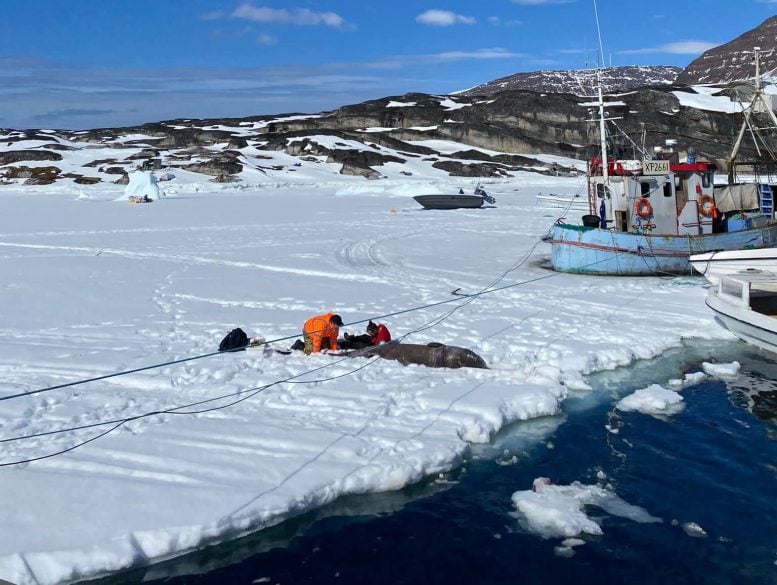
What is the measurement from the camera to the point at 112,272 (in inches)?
761

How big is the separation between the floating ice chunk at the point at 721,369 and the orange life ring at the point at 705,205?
9766 millimetres

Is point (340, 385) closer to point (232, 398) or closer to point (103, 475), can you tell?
point (232, 398)

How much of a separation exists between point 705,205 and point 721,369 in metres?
10.3

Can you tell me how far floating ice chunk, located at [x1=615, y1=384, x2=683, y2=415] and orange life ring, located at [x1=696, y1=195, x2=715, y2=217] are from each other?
37.6ft

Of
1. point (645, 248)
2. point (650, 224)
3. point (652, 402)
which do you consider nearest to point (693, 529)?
point (652, 402)

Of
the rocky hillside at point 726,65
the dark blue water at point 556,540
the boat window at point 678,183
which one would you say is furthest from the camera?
the rocky hillside at point 726,65

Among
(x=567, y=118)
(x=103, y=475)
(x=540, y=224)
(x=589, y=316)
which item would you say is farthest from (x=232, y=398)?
(x=567, y=118)

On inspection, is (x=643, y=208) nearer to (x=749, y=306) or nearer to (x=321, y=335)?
(x=749, y=306)

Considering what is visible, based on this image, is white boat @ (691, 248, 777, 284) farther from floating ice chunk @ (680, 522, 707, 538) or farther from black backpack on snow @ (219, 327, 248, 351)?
black backpack on snow @ (219, 327, 248, 351)

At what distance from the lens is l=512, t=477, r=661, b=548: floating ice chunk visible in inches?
252

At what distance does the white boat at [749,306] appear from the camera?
11328 mm

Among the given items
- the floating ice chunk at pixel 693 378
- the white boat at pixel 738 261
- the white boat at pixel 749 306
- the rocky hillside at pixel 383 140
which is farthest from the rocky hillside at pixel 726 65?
the floating ice chunk at pixel 693 378

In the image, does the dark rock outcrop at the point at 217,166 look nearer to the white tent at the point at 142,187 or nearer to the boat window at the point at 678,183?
the white tent at the point at 142,187

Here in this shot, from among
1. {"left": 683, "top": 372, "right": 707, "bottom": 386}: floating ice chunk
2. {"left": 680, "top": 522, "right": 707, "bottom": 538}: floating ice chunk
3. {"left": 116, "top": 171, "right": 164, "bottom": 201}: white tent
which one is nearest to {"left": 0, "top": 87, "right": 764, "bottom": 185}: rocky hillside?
{"left": 116, "top": 171, "right": 164, "bottom": 201}: white tent
